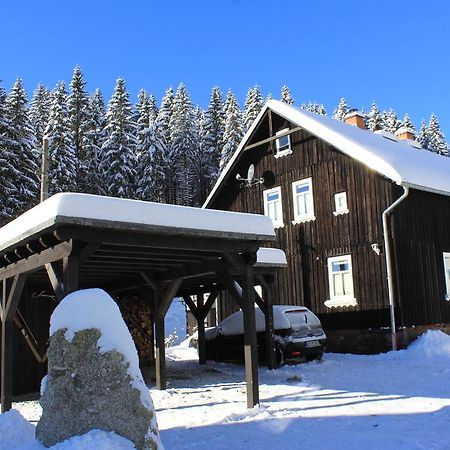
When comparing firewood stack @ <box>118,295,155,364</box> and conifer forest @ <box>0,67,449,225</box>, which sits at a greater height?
conifer forest @ <box>0,67,449,225</box>

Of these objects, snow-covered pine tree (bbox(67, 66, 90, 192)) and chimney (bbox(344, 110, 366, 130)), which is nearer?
chimney (bbox(344, 110, 366, 130))

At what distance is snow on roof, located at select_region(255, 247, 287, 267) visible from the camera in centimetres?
1446

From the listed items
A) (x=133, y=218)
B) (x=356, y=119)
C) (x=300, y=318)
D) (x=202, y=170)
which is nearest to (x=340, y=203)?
(x=300, y=318)

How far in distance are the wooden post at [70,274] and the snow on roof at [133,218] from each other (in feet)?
1.91

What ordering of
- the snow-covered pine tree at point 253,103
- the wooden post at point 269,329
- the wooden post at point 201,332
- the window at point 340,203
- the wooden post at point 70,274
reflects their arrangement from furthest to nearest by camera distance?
1. the snow-covered pine tree at point 253,103
2. the window at point 340,203
3. the wooden post at point 201,332
4. the wooden post at point 269,329
5. the wooden post at point 70,274

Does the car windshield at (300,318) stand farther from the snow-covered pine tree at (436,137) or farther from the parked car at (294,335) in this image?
the snow-covered pine tree at (436,137)

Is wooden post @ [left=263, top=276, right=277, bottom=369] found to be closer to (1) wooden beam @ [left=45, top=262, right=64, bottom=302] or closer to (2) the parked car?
(2) the parked car

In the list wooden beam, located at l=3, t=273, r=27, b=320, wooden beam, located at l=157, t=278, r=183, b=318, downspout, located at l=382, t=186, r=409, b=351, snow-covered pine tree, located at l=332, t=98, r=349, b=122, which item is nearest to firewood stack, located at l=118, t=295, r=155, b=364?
wooden beam, located at l=157, t=278, r=183, b=318

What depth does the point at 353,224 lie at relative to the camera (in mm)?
18328

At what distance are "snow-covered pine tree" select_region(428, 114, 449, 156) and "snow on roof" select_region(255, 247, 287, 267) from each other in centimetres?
4191

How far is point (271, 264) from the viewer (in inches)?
577

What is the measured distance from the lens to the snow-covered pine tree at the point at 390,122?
55.7m

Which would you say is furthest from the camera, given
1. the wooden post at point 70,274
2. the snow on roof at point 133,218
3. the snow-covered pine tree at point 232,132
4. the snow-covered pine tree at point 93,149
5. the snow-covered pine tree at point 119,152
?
the snow-covered pine tree at point 232,132

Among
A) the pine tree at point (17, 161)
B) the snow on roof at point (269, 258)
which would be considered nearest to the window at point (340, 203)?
the snow on roof at point (269, 258)
